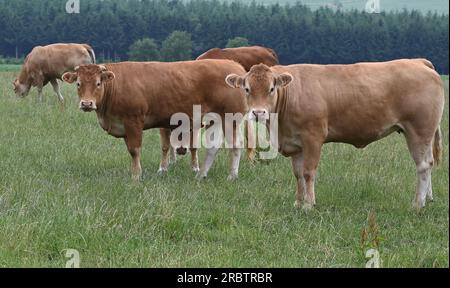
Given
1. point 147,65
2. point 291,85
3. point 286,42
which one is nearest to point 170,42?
point 286,42

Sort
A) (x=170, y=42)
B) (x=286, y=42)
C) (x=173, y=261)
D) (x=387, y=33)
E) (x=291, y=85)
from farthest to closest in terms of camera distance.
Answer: (x=387, y=33) → (x=286, y=42) → (x=170, y=42) → (x=291, y=85) → (x=173, y=261)

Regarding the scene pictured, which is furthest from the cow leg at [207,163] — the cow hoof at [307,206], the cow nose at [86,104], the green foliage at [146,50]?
the green foliage at [146,50]

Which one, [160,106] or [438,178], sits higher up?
[160,106]

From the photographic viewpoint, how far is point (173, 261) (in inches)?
195

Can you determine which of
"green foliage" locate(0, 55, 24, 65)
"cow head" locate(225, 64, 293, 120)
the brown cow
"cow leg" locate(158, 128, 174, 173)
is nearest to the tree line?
"green foliage" locate(0, 55, 24, 65)

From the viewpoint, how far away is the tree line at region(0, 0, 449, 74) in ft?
136

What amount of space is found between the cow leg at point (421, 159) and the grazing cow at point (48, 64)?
1349cm

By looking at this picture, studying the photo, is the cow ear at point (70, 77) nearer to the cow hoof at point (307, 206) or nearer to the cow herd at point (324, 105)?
the cow herd at point (324, 105)

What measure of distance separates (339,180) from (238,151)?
1.52 metres

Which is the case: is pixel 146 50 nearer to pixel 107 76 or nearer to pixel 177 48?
pixel 177 48

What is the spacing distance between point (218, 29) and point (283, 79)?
3155cm

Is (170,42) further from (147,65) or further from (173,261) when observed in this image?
(173,261)

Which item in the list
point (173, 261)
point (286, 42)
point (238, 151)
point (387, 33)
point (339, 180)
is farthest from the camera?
point (387, 33)

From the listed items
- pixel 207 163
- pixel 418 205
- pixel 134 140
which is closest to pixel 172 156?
pixel 207 163
